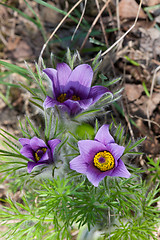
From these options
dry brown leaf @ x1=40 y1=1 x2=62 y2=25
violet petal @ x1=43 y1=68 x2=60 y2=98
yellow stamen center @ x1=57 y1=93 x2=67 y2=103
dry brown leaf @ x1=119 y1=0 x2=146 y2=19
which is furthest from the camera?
dry brown leaf @ x1=40 y1=1 x2=62 y2=25

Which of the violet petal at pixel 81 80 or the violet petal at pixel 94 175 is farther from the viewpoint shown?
the violet petal at pixel 81 80

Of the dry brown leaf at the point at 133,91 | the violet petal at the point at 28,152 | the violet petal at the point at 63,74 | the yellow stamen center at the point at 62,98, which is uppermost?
the violet petal at the point at 63,74

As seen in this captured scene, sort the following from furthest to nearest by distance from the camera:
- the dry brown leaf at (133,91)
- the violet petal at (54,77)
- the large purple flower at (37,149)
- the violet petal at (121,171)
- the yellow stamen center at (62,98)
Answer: the dry brown leaf at (133,91) → the yellow stamen center at (62,98) → the violet petal at (54,77) → the large purple flower at (37,149) → the violet petal at (121,171)

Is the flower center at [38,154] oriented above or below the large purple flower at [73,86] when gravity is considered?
below

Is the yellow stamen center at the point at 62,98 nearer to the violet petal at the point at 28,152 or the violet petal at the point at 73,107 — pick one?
the violet petal at the point at 73,107

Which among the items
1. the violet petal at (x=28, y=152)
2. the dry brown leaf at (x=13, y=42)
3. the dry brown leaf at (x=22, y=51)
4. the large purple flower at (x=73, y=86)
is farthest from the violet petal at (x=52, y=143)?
the dry brown leaf at (x=13, y=42)

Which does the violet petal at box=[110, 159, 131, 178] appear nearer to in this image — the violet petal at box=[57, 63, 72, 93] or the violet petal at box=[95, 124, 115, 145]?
the violet petal at box=[95, 124, 115, 145]

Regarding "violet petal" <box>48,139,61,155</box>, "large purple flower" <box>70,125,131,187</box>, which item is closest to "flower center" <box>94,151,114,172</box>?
"large purple flower" <box>70,125,131,187</box>

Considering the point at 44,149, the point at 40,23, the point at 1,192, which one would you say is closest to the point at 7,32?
the point at 40,23
